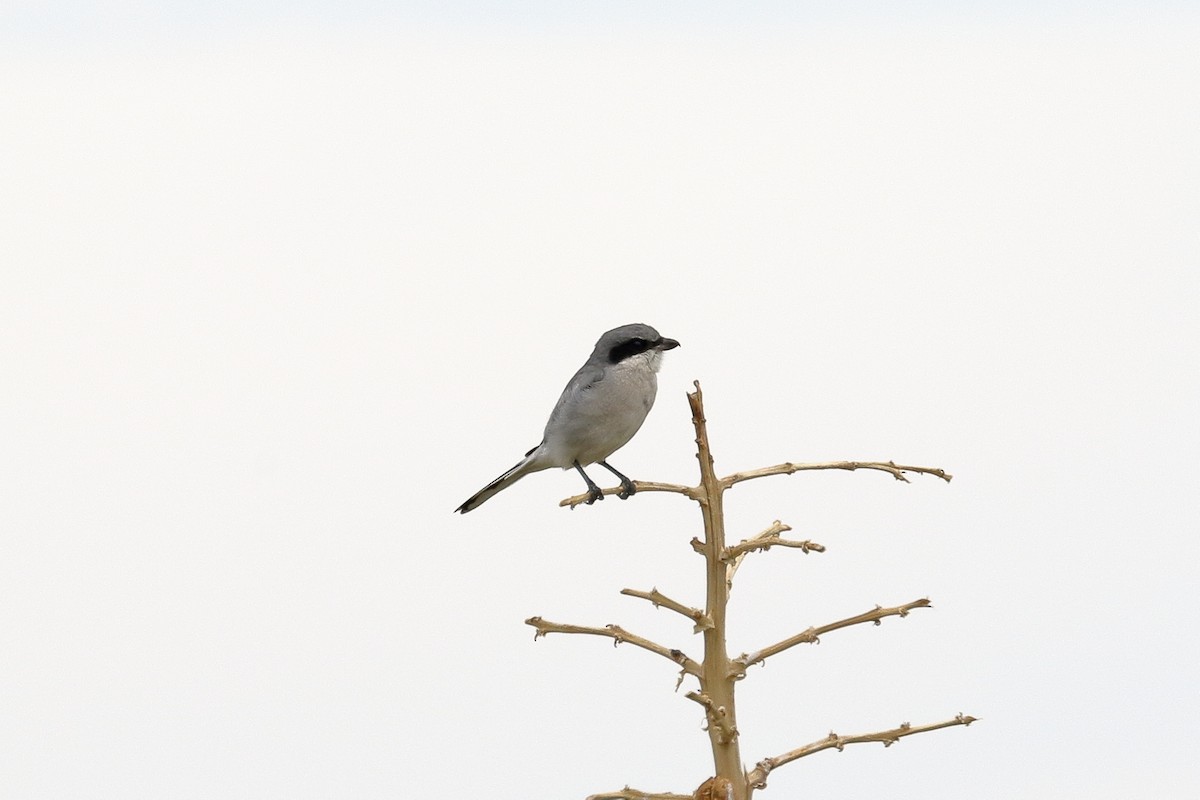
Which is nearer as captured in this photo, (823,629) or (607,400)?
(823,629)

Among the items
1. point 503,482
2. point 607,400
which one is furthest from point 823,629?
point 503,482

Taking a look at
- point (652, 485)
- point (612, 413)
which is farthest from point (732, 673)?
point (612, 413)

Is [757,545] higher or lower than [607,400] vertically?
lower

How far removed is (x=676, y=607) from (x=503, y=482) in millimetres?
4727

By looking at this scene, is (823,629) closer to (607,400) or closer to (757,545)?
(757,545)

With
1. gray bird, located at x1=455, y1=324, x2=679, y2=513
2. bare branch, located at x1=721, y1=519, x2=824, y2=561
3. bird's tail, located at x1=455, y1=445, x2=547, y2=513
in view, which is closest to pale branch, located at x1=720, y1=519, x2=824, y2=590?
bare branch, located at x1=721, y1=519, x2=824, y2=561

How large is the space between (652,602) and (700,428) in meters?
0.70

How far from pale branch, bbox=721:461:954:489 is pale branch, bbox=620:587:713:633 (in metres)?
0.50

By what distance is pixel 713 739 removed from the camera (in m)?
6.27

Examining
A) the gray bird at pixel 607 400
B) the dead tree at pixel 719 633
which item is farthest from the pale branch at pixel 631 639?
the gray bird at pixel 607 400

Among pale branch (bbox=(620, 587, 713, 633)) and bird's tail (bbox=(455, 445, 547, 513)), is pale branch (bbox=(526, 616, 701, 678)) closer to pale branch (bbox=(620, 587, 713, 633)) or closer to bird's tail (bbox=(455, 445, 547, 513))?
pale branch (bbox=(620, 587, 713, 633))

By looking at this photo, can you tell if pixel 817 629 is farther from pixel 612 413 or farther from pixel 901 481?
pixel 612 413

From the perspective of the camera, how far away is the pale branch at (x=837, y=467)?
634 cm

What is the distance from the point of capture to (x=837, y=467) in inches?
253
